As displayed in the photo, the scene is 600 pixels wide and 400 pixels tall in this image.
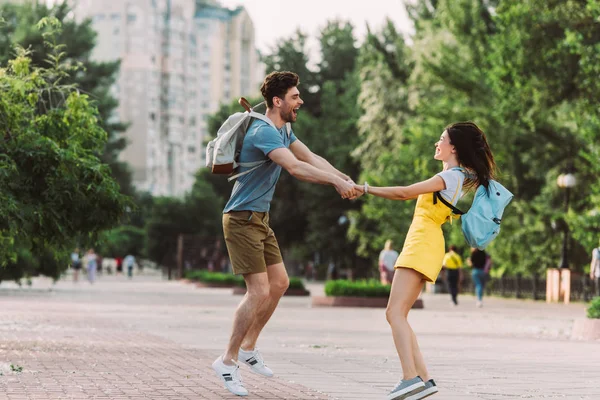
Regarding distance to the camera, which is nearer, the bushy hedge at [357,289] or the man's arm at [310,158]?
the man's arm at [310,158]

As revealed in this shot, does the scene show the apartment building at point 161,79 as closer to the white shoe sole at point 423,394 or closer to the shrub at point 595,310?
the shrub at point 595,310

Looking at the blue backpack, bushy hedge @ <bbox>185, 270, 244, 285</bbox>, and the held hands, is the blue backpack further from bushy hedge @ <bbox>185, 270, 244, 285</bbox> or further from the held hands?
bushy hedge @ <bbox>185, 270, 244, 285</bbox>

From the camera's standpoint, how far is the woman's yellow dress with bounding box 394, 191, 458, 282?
7820 mm

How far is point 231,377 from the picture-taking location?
854cm

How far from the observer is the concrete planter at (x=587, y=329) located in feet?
53.7

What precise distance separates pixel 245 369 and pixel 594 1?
65.0 ft

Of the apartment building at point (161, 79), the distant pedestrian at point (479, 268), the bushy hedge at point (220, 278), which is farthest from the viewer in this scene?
the apartment building at point (161, 79)

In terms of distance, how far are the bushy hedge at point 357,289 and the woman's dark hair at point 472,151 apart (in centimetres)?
2076

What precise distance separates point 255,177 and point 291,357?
4.03 m

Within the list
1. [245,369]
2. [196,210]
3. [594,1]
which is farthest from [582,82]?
[196,210]

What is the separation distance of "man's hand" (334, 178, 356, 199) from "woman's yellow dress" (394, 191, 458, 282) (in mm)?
430

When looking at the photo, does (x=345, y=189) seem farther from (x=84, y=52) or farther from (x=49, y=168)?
(x=84, y=52)

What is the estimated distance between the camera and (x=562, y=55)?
1336 inches

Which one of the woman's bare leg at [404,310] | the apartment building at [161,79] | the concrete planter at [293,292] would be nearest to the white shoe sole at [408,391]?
the woman's bare leg at [404,310]
